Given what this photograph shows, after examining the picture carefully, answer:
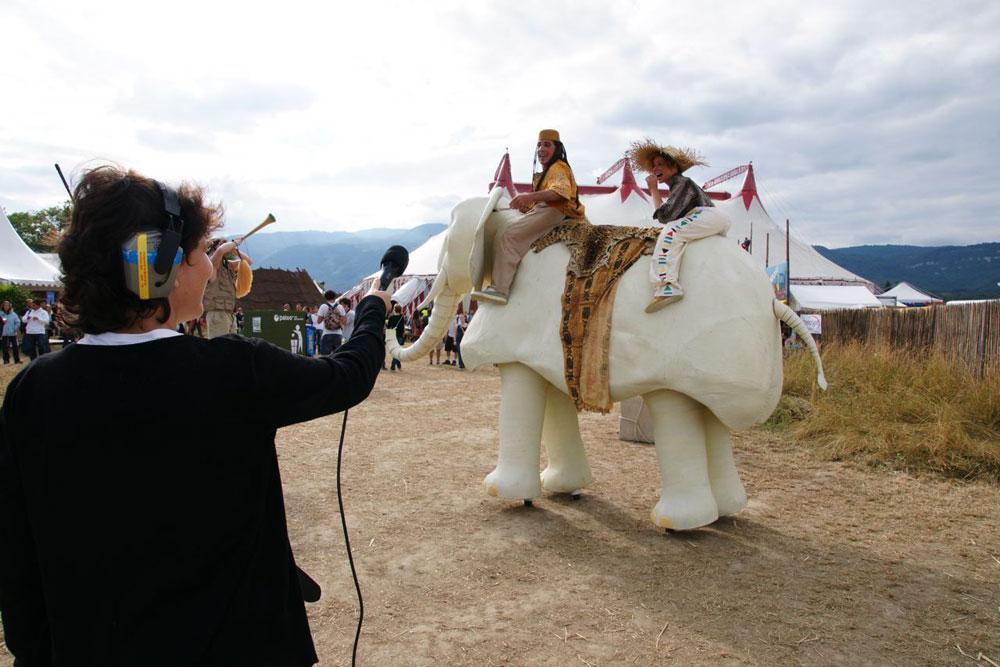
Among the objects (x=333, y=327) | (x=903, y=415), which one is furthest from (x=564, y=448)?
(x=333, y=327)

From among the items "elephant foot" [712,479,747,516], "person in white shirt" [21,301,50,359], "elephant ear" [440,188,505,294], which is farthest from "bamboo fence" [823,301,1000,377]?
"person in white shirt" [21,301,50,359]

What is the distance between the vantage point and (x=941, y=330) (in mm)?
7773

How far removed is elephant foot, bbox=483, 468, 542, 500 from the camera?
4.28 meters

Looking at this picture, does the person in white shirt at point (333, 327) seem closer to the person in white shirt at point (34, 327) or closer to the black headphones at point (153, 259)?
the person in white shirt at point (34, 327)

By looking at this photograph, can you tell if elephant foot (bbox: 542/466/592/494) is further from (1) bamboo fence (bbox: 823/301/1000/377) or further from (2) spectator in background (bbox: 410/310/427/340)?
(2) spectator in background (bbox: 410/310/427/340)

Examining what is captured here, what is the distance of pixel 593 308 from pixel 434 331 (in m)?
1.19


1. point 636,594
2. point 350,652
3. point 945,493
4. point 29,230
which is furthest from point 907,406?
point 29,230

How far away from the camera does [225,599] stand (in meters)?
1.29

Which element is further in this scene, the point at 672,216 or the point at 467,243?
the point at 467,243

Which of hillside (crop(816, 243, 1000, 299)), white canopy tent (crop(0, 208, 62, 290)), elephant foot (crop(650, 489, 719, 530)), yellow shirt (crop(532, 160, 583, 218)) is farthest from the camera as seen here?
hillside (crop(816, 243, 1000, 299))

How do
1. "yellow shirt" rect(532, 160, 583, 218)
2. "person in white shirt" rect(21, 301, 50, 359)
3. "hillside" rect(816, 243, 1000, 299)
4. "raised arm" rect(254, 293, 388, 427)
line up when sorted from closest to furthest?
"raised arm" rect(254, 293, 388, 427) < "yellow shirt" rect(532, 160, 583, 218) < "person in white shirt" rect(21, 301, 50, 359) < "hillside" rect(816, 243, 1000, 299)

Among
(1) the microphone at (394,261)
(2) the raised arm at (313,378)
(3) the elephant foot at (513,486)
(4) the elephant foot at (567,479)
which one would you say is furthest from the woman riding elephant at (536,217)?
(2) the raised arm at (313,378)

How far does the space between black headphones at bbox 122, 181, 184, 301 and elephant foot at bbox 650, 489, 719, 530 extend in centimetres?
325

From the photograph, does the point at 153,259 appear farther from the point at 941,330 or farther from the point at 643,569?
the point at 941,330
